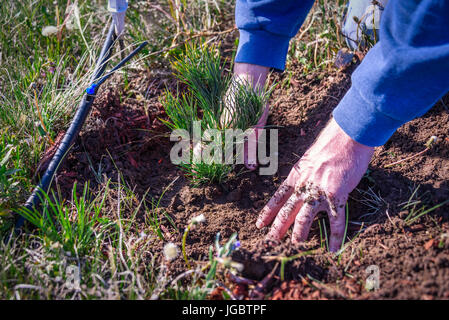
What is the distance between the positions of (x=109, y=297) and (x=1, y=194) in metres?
0.67

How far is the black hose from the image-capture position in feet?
5.12

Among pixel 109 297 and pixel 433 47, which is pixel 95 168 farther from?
A: pixel 433 47

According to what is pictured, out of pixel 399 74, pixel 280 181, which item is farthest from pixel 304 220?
pixel 399 74

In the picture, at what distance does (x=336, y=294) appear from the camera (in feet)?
4.13

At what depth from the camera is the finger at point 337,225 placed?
4.93ft

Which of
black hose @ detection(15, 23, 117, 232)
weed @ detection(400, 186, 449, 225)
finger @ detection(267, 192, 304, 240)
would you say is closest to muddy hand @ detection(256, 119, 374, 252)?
finger @ detection(267, 192, 304, 240)

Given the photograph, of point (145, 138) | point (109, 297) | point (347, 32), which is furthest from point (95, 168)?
point (347, 32)

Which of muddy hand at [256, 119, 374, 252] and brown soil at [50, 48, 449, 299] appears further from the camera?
muddy hand at [256, 119, 374, 252]

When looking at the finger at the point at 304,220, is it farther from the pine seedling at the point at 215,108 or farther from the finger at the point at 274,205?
the pine seedling at the point at 215,108

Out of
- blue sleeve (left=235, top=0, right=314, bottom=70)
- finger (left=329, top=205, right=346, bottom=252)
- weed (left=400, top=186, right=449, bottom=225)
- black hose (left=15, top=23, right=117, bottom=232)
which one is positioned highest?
blue sleeve (left=235, top=0, right=314, bottom=70)

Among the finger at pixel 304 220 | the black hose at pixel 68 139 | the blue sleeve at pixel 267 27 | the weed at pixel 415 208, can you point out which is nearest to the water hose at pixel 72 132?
the black hose at pixel 68 139

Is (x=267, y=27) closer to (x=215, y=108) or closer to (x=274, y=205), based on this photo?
(x=215, y=108)

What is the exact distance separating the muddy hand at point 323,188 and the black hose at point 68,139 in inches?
38.3

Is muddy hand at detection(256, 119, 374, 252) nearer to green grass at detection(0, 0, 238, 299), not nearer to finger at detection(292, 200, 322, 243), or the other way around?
finger at detection(292, 200, 322, 243)
